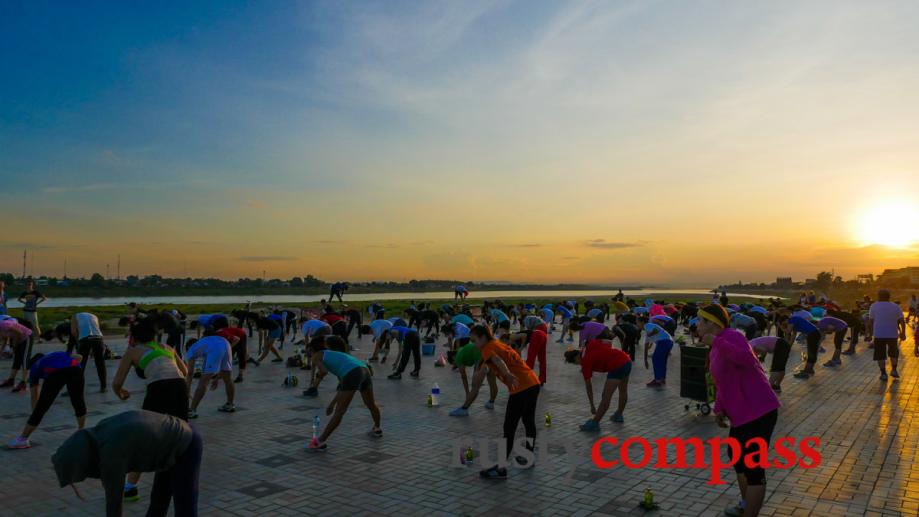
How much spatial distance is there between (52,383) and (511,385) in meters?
5.92

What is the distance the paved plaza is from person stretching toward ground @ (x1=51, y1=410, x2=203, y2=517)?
7.20 ft

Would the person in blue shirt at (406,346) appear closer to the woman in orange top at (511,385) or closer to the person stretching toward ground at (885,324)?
the woman in orange top at (511,385)

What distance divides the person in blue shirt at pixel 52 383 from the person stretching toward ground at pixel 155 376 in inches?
73.7

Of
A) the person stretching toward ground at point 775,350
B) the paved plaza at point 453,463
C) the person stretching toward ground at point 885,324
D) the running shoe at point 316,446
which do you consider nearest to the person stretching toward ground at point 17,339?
the paved plaza at point 453,463

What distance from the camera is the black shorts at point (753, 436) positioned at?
4957 mm

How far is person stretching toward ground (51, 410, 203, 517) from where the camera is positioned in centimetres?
345

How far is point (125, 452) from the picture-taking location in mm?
3586

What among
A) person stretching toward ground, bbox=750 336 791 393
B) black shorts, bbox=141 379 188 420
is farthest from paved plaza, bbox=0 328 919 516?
black shorts, bbox=141 379 188 420

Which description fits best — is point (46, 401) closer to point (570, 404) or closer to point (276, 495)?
point (276, 495)

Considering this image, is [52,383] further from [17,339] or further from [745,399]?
[745,399]

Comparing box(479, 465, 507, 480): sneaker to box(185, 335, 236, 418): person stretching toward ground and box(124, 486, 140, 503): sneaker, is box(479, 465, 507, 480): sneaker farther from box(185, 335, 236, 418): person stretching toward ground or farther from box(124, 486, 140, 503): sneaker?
box(185, 335, 236, 418): person stretching toward ground

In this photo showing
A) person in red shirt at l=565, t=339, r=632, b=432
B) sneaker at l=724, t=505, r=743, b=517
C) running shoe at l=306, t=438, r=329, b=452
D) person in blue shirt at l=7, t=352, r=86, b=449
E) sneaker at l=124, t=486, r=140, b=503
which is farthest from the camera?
person in red shirt at l=565, t=339, r=632, b=432

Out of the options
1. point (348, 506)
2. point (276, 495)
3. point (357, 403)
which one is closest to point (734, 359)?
point (348, 506)

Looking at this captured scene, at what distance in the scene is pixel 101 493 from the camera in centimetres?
645
